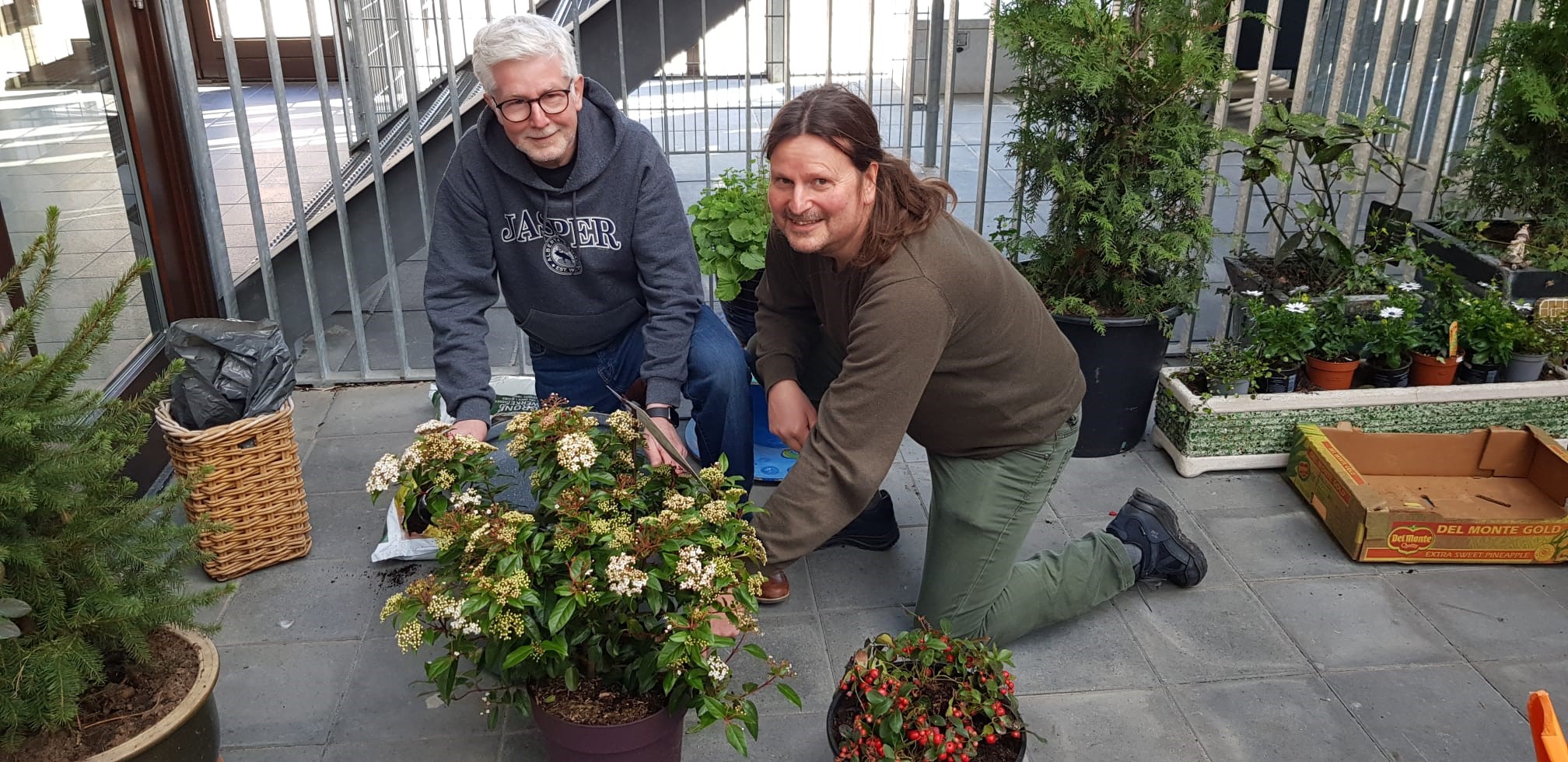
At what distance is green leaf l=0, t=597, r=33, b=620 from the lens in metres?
1.87

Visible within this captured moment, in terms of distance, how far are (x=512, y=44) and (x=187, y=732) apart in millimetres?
1564

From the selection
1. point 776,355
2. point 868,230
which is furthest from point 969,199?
point 868,230

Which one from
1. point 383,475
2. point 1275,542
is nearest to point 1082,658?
point 1275,542

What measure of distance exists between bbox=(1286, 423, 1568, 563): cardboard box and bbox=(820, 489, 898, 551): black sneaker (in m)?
1.25

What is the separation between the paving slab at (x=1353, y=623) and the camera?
2883 millimetres

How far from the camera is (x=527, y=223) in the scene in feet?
9.96

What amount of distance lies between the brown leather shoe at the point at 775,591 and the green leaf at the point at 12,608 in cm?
167

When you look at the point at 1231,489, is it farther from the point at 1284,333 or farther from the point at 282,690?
the point at 282,690

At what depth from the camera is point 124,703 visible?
2158 millimetres

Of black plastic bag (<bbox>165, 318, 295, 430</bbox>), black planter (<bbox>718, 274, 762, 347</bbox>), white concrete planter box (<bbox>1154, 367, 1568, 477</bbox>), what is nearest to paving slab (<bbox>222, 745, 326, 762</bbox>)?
black plastic bag (<bbox>165, 318, 295, 430</bbox>)

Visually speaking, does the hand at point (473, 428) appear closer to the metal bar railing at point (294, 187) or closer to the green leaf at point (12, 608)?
the green leaf at point (12, 608)

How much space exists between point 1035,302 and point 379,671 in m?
1.78

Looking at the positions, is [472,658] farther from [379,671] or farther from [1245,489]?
[1245,489]

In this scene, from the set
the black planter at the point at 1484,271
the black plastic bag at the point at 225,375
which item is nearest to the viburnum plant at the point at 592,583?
the black plastic bag at the point at 225,375
